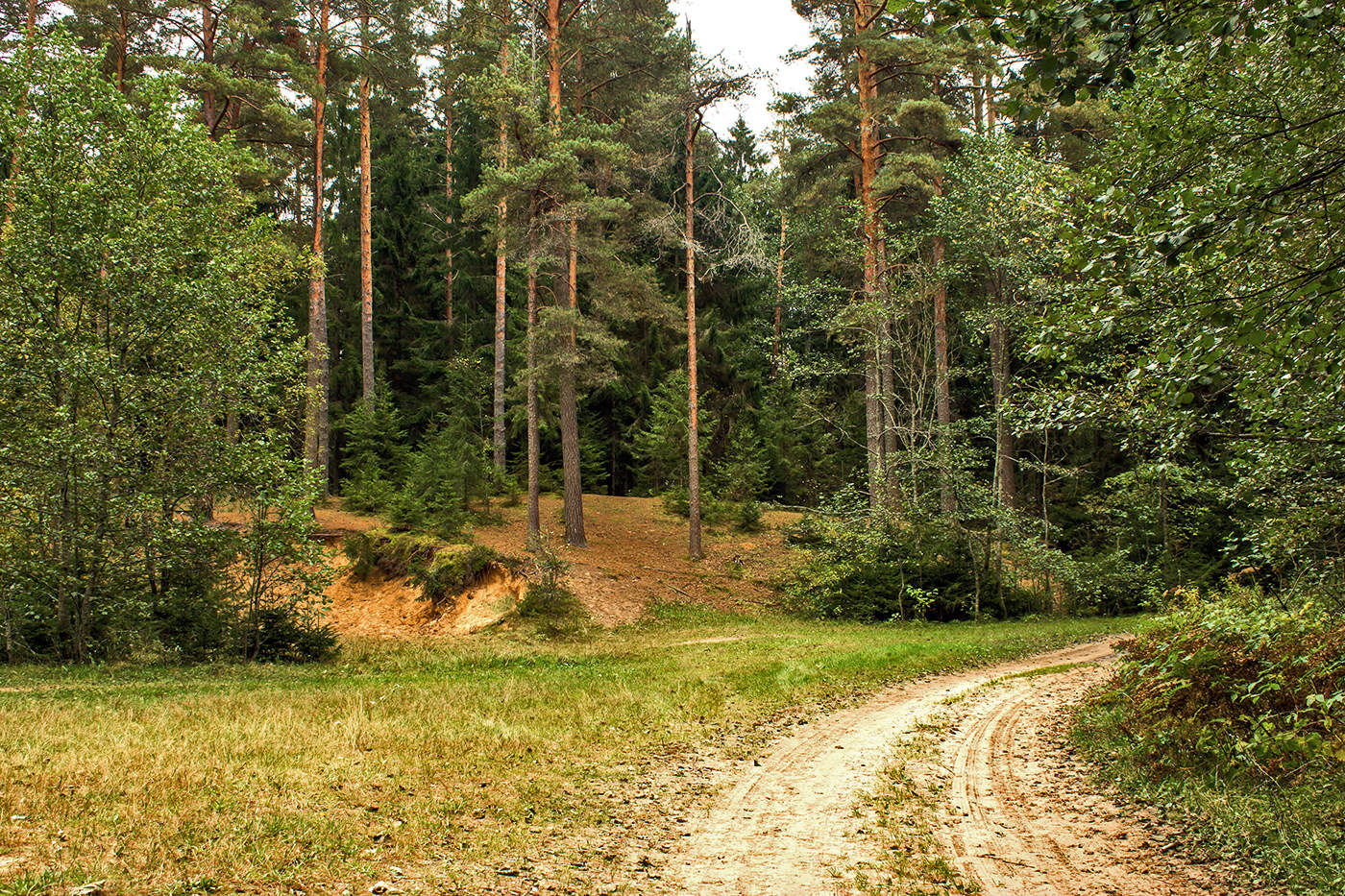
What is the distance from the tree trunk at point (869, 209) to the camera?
19422 millimetres

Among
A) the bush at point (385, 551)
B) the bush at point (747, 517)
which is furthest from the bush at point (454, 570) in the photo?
the bush at point (747, 517)

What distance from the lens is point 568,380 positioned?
2017cm

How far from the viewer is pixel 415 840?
4469 millimetres

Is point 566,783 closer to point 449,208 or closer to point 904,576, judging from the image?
point 904,576

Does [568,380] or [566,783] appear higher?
[568,380]

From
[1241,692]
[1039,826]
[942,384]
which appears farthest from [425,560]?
[1241,692]

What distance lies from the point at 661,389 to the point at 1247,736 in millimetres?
21074

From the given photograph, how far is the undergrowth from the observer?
4.21m

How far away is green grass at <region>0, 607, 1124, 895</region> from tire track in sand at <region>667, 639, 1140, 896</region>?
71 cm

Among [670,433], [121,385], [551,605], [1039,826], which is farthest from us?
[670,433]

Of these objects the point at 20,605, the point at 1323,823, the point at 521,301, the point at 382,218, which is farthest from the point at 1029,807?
the point at 382,218

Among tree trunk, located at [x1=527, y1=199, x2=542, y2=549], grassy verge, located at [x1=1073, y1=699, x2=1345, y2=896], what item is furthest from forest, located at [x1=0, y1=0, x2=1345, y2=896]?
tree trunk, located at [x1=527, y1=199, x2=542, y2=549]

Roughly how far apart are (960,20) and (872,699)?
301 inches

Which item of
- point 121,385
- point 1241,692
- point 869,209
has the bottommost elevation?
point 1241,692
